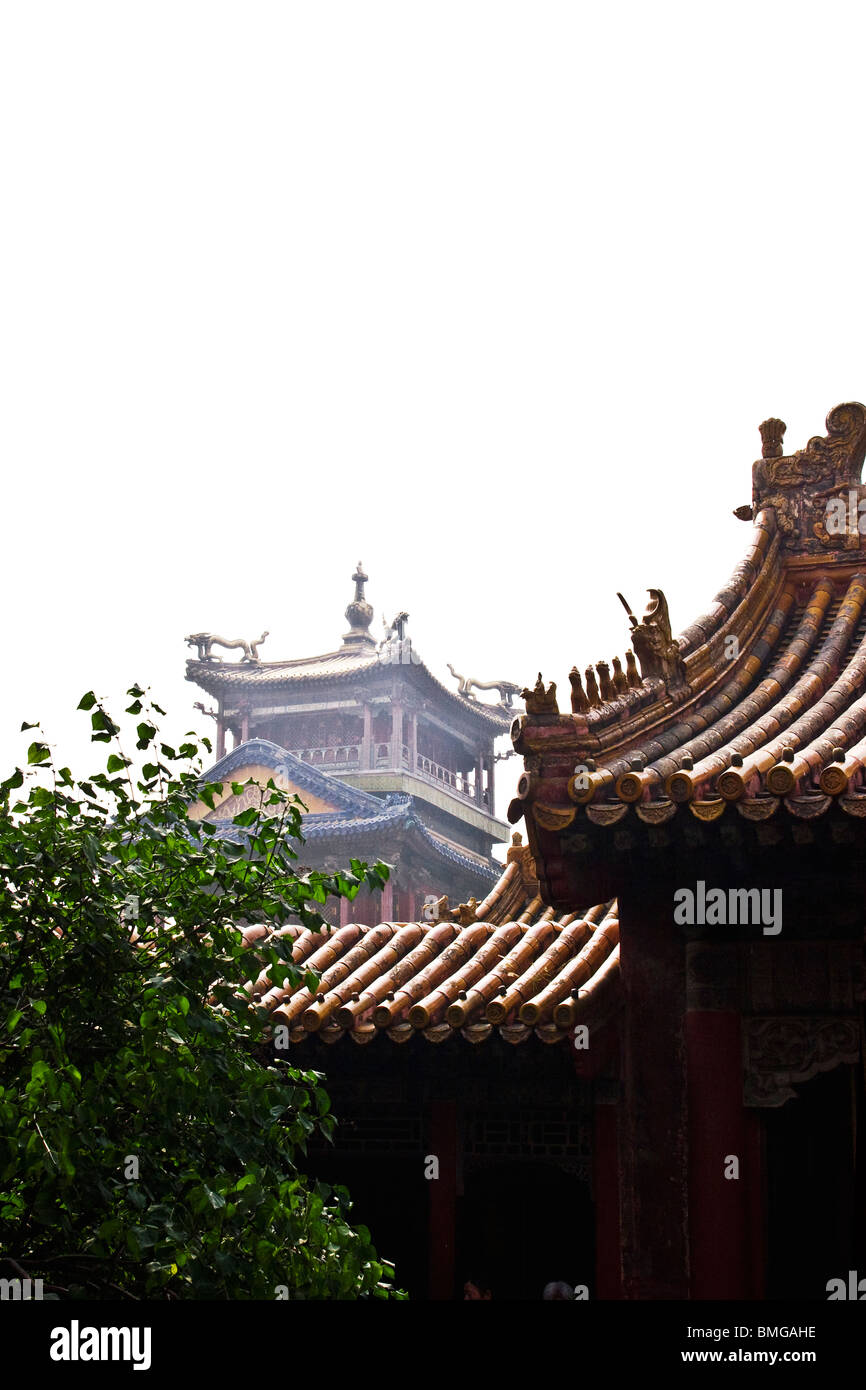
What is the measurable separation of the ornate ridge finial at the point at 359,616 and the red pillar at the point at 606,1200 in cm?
3392

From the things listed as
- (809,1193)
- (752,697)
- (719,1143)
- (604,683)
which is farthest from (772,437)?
(809,1193)

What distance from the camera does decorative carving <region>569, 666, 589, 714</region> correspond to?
809 cm

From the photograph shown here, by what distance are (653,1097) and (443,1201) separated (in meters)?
2.71

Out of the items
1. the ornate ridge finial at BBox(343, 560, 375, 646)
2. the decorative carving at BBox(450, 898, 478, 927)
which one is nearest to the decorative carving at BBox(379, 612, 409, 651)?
the ornate ridge finial at BBox(343, 560, 375, 646)

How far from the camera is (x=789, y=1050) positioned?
7.95m

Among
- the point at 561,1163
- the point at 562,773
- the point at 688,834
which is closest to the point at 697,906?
the point at 688,834

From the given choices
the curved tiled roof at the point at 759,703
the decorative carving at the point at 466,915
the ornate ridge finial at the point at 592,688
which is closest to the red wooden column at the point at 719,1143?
the curved tiled roof at the point at 759,703

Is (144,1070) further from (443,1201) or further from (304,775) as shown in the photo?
(304,775)

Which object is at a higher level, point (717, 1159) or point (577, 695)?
point (577, 695)

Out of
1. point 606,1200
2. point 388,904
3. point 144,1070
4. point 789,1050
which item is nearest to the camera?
point 144,1070

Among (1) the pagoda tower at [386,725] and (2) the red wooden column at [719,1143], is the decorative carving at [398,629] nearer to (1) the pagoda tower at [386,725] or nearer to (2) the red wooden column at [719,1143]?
(1) the pagoda tower at [386,725]

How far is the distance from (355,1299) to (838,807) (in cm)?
325

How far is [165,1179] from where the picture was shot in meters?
5.34
